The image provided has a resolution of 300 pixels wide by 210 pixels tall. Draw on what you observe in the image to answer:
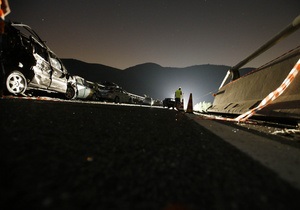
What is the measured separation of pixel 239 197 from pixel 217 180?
0.20 metres

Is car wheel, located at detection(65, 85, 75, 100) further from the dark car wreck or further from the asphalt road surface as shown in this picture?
the asphalt road surface

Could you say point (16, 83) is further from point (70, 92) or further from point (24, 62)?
point (70, 92)

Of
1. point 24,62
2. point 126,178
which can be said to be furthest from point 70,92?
point 126,178

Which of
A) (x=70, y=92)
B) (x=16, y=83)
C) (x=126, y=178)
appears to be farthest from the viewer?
(x=70, y=92)

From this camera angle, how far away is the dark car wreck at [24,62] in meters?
6.73

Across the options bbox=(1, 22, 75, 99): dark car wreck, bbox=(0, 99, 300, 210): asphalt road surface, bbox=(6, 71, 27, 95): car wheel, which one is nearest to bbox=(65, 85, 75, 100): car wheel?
bbox=(1, 22, 75, 99): dark car wreck

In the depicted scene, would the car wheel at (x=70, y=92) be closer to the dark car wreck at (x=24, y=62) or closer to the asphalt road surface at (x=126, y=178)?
the dark car wreck at (x=24, y=62)

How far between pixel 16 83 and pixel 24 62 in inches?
32.8

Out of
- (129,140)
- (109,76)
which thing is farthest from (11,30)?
(109,76)

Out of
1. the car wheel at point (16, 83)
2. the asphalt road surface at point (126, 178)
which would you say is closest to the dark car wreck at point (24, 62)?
the car wheel at point (16, 83)

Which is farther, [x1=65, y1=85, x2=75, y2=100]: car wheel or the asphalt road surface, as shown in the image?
[x1=65, y1=85, x2=75, y2=100]: car wheel

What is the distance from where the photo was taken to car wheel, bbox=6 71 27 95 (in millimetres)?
6686

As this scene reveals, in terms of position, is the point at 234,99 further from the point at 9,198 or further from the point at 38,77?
the point at 9,198

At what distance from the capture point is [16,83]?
6.93 metres
